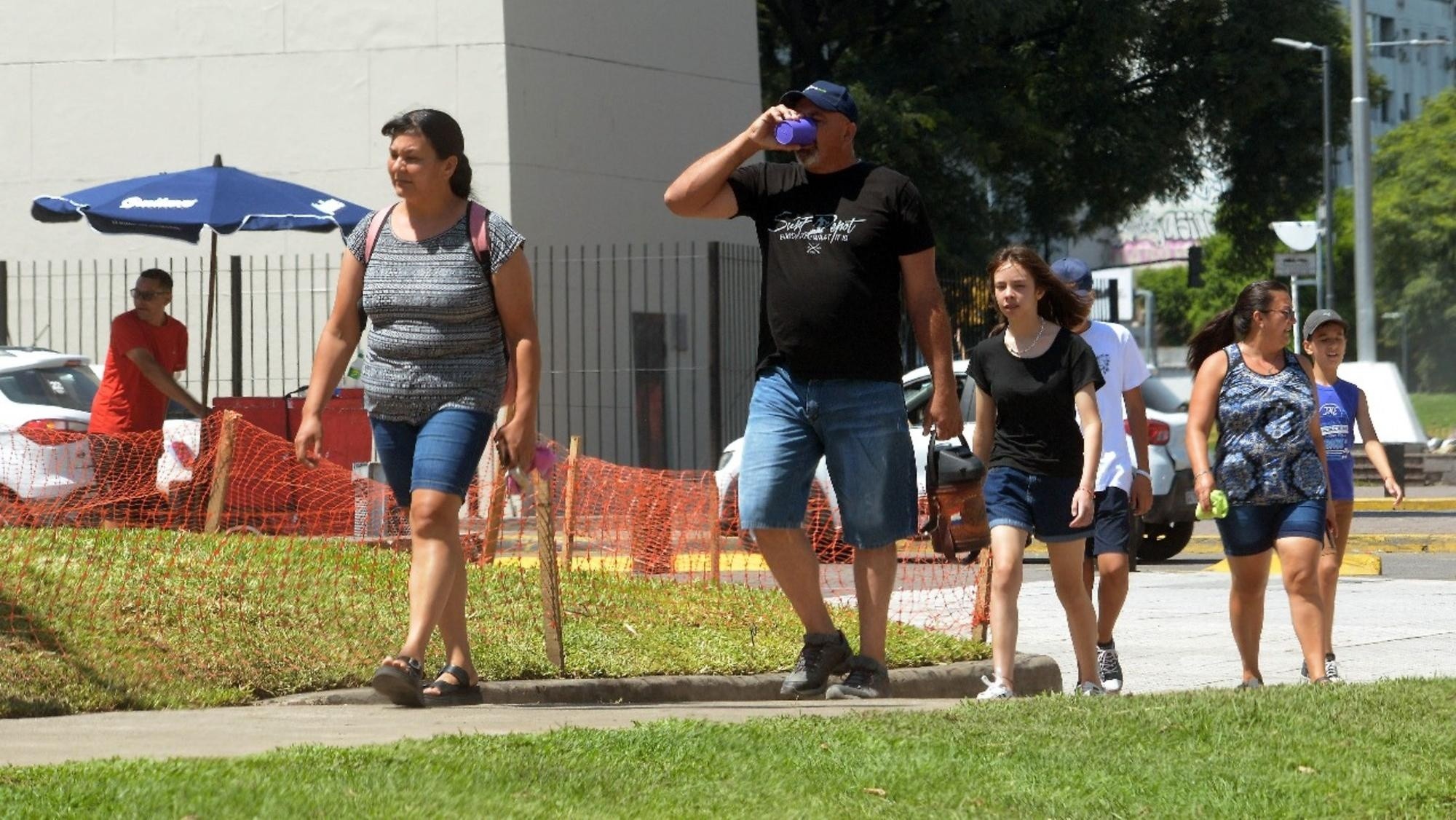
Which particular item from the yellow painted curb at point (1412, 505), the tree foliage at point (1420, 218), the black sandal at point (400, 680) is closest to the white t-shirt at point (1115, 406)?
the black sandal at point (400, 680)

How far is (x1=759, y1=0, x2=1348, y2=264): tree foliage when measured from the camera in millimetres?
26641

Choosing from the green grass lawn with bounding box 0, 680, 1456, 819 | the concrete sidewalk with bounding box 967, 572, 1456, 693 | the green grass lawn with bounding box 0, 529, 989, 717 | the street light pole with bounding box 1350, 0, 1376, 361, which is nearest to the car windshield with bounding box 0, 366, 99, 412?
the green grass lawn with bounding box 0, 529, 989, 717

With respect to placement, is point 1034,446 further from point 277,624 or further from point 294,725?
point 277,624

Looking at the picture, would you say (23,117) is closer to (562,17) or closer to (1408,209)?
(562,17)

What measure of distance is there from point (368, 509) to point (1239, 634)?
4527 mm

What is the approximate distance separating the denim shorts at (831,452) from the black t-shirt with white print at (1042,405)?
3.08 feet

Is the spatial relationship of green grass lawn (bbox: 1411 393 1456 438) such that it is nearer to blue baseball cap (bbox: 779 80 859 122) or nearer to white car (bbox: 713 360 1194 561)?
white car (bbox: 713 360 1194 561)

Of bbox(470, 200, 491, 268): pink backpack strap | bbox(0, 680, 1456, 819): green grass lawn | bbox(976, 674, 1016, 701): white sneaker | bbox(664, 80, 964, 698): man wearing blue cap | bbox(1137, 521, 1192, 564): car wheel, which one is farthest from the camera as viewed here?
bbox(1137, 521, 1192, 564): car wheel

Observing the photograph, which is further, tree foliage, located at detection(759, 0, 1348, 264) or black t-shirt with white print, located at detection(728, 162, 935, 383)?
tree foliage, located at detection(759, 0, 1348, 264)

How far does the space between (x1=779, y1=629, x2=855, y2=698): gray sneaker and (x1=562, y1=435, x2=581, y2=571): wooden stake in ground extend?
3.37 meters

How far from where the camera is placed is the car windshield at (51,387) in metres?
14.5

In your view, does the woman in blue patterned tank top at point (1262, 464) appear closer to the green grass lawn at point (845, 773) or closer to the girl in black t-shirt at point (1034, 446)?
the girl in black t-shirt at point (1034, 446)

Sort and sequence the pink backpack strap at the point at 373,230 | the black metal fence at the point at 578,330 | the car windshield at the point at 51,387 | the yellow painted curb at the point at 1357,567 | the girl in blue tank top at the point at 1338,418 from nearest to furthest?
the pink backpack strap at the point at 373,230
the girl in blue tank top at the point at 1338,418
the car windshield at the point at 51,387
the yellow painted curb at the point at 1357,567
the black metal fence at the point at 578,330

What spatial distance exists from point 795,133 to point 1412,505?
722 inches
